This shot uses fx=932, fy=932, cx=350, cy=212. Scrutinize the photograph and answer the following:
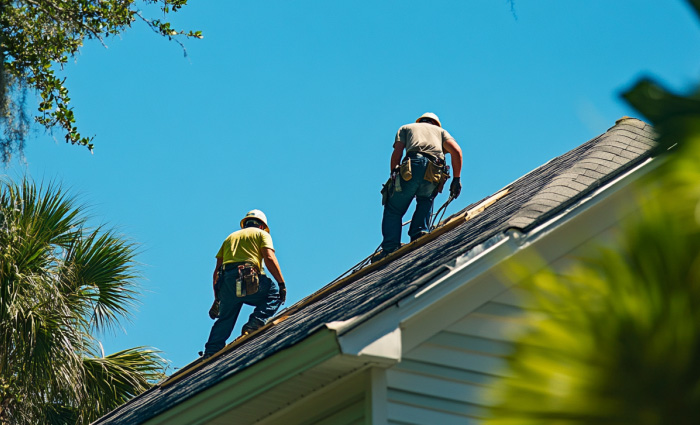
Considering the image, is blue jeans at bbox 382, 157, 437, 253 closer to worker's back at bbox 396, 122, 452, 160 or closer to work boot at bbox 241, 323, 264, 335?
worker's back at bbox 396, 122, 452, 160

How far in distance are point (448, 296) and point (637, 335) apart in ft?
11.9

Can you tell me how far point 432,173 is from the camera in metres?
9.93

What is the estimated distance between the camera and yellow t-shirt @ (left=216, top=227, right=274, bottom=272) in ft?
34.9

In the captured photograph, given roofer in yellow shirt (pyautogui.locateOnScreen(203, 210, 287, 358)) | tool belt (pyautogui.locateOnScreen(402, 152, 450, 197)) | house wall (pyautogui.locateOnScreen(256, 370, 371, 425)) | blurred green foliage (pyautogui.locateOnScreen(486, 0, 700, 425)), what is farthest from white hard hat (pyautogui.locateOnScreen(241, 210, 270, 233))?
blurred green foliage (pyautogui.locateOnScreen(486, 0, 700, 425))

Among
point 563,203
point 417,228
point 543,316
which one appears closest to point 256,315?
point 417,228

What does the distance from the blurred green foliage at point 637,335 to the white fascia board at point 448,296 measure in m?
3.12

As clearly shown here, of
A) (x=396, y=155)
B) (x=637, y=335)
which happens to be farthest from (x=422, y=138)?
(x=637, y=335)

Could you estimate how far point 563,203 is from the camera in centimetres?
607

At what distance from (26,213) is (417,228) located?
183 inches

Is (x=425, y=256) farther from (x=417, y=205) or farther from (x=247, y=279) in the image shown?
(x=247, y=279)

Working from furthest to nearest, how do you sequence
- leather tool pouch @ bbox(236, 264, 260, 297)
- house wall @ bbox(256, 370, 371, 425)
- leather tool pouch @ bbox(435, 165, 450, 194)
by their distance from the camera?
leather tool pouch @ bbox(236, 264, 260, 297) < leather tool pouch @ bbox(435, 165, 450, 194) < house wall @ bbox(256, 370, 371, 425)

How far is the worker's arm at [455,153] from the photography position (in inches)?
408

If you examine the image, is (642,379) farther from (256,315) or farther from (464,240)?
(256,315)

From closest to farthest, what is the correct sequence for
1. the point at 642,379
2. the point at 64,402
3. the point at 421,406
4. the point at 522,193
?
1. the point at 642,379
2. the point at 421,406
3. the point at 522,193
4. the point at 64,402
